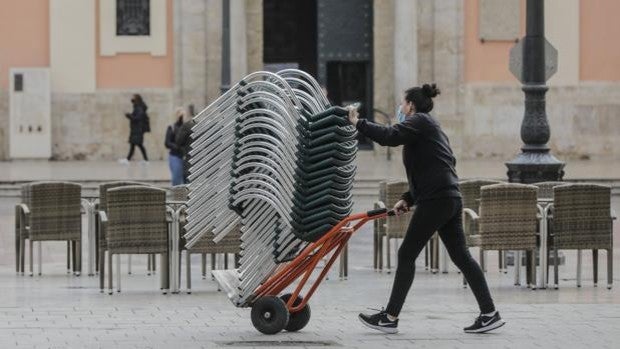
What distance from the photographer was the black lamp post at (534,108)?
19953mm

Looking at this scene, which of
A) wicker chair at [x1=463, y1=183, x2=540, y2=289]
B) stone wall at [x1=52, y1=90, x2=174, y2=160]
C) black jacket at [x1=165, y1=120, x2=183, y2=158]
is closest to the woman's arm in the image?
wicker chair at [x1=463, y1=183, x2=540, y2=289]

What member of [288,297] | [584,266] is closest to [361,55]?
[584,266]

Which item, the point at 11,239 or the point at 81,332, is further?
the point at 11,239

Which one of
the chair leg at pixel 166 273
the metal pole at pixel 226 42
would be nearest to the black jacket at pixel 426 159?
the chair leg at pixel 166 273

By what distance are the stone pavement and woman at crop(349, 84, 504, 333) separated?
0.16 meters

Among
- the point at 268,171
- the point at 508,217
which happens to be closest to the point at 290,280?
the point at 268,171

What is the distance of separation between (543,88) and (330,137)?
7.61 meters

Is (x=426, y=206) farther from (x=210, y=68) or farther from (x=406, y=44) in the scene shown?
(x=406, y=44)

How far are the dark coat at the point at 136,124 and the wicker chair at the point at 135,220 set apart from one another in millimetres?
22996

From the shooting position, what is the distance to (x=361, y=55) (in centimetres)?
4231

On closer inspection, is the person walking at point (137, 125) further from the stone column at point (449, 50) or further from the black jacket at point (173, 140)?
the black jacket at point (173, 140)

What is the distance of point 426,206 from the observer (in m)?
13.2

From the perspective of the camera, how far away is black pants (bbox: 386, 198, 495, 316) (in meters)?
13.1

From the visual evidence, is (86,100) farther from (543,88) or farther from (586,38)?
(543,88)
